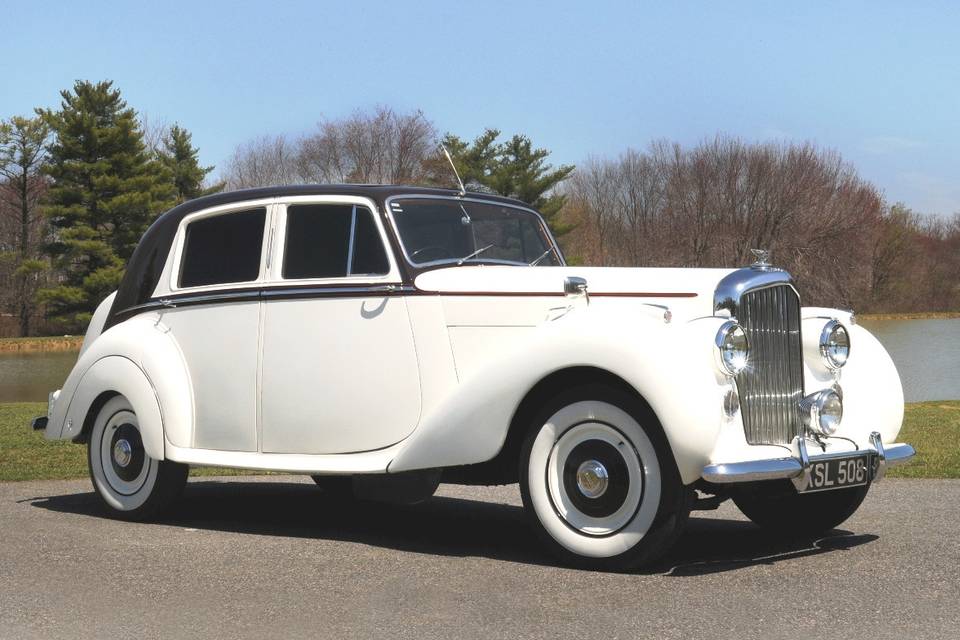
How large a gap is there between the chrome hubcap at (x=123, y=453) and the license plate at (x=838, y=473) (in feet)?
13.9

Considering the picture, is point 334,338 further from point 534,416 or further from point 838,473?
point 838,473

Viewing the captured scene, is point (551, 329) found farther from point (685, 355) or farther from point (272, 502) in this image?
point (272, 502)

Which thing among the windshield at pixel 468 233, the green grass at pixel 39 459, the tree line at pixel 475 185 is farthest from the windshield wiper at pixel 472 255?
the tree line at pixel 475 185

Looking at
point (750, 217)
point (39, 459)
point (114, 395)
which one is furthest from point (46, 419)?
point (750, 217)

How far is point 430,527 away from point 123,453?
6.88ft

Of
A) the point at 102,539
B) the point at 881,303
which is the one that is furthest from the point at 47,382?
the point at 881,303

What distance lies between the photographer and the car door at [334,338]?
5.93m

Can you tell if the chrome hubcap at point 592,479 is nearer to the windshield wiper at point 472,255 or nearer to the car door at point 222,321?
the windshield wiper at point 472,255

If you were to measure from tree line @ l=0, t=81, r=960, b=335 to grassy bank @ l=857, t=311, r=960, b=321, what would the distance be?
105 centimetres

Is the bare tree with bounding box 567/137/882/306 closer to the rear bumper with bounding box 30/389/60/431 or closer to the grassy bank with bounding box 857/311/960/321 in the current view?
the grassy bank with bounding box 857/311/960/321

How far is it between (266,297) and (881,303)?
75.1 metres

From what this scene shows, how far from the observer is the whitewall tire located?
6.89 metres

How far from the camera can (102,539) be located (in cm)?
618

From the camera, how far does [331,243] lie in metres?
6.27
